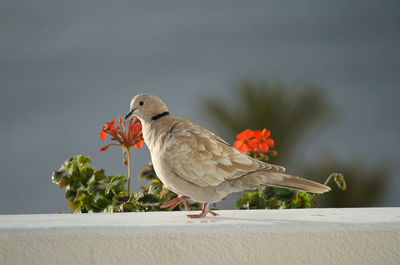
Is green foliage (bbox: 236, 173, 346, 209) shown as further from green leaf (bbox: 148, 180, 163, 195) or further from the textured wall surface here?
the textured wall surface

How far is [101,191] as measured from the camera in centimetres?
230

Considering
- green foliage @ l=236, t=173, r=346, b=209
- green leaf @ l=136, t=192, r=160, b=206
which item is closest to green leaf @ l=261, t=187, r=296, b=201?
green foliage @ l=236, t=173, r=346, b=209

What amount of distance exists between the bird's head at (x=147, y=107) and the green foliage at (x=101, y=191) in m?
0.56

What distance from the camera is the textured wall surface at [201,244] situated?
54.7 inches

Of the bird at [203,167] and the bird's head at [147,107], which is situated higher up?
the bird's head at [147,107]

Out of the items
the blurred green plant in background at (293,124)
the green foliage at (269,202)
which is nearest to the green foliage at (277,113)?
the blurred green plant in background at (293,124)

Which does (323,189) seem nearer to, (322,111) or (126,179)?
(126,179)

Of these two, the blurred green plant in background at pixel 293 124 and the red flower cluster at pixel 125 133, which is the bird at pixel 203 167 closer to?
the red flower cluster at pixel 125 133

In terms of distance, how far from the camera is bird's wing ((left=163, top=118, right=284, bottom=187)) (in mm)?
1603

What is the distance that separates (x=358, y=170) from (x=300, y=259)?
9.63ft

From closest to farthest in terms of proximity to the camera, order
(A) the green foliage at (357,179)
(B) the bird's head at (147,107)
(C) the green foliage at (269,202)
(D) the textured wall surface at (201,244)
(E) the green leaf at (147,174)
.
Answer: (D) the textured wall surface at (201,244)
(B) the bird's head at (147,107)
(C) the green foliage at (269,202)
(E) the green leaf at (147,174)
(A) the green foliage at (357,179)

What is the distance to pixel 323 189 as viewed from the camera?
1585 mm

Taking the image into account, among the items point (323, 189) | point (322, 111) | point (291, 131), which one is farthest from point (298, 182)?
point (322, 111)

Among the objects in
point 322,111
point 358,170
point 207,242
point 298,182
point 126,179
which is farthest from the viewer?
point 322,111
